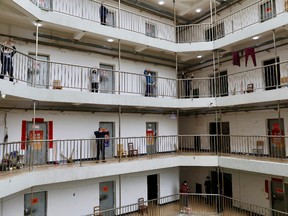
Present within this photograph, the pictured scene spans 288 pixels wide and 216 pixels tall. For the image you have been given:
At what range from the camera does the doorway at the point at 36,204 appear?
10.3 m

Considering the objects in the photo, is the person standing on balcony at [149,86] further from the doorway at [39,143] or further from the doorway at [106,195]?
the doorway at [39,143]

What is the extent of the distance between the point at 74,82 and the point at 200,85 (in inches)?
349

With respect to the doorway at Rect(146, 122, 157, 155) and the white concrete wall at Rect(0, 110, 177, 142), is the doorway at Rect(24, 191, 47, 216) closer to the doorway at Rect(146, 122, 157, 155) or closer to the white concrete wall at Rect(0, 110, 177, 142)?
the white concrete wall at Rect(0, 110, 177, 142)

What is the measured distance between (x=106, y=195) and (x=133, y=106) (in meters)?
5.04

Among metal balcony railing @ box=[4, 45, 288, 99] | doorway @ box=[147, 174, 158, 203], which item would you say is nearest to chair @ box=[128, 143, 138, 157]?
doorway @ box=[147, 174, 158, 203]

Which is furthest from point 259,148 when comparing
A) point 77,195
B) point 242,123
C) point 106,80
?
point 77,195

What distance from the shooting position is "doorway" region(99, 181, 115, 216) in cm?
1238

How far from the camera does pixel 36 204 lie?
10484 millimetres

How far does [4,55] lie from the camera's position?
26.4ft

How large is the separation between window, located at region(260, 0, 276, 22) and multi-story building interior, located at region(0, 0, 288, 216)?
0.20 feet

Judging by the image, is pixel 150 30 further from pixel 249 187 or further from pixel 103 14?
pixel 249 187

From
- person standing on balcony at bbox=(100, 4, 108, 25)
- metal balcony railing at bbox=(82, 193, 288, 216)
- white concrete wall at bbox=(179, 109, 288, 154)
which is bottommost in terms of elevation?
metal balcony railing at bbox=(82, 193, 288, 216)

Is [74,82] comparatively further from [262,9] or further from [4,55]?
[262,9]

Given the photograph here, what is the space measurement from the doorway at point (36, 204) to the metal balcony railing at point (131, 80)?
4955 millimetres
